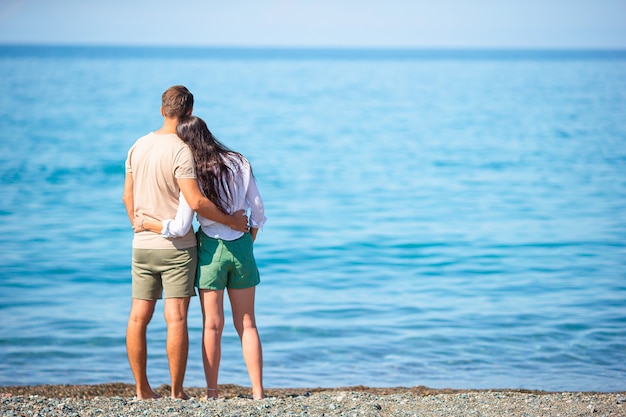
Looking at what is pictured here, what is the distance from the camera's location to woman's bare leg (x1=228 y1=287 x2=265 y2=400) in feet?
16.2

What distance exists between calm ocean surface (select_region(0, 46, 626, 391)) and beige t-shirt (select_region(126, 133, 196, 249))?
2.70 m

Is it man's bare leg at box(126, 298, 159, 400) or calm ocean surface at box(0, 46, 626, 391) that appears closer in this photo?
man's bare leg at box(126, 298, 159, 400)

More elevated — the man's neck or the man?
the man's neck

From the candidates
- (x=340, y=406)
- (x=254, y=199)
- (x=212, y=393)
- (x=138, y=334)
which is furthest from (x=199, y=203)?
(x=340, y=406)

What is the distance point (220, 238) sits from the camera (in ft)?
15.8

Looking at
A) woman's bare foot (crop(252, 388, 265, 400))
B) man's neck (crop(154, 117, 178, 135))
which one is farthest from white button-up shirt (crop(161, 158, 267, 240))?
woman's bare foot (crop(252, 388, 265, 400))

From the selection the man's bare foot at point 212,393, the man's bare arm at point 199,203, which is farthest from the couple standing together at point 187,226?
the man's bare foot at point 212,393

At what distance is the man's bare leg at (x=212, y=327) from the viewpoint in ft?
15.9

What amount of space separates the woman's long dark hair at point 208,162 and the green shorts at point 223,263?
0.70 ft

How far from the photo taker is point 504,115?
38.1 meters

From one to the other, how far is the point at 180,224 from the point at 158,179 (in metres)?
0.32

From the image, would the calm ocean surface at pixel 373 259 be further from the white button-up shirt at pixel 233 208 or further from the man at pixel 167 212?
the white button-up shirt at pixel 233 208

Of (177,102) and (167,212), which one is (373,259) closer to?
(167,212)

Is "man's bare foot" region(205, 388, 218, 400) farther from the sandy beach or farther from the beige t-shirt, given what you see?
the beige t-shirt
